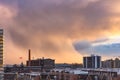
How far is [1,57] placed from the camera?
121812mm

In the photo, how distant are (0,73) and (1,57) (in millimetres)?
4981

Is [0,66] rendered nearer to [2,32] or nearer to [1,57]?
[1,57]

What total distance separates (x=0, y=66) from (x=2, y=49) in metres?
4.83

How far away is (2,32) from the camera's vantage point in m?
126

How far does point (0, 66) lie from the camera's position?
4776 inches

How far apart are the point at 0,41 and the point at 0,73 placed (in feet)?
32.6

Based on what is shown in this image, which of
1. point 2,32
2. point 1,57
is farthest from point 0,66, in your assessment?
point 2,32

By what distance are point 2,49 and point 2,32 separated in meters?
6.12

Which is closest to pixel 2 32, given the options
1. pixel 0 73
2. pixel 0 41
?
pixel 0 41

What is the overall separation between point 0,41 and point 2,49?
9.84ft

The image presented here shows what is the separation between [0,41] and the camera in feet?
406

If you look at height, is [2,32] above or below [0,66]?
above

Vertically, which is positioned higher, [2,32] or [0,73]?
[2,32]

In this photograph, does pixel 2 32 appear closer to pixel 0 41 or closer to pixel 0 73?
pixel 0 41
